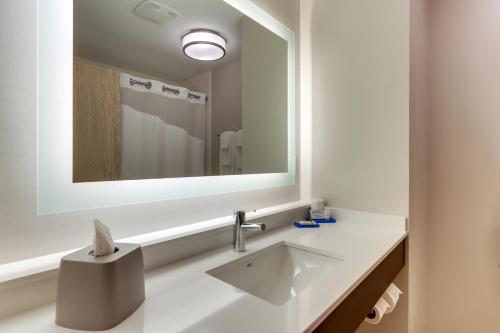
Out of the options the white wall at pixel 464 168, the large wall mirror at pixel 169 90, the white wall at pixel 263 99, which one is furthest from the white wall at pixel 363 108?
the white wall at pixel 464 168

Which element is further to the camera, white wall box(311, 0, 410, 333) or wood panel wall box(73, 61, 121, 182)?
white wall box(311, 0, 410, 333)

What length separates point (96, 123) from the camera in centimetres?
80

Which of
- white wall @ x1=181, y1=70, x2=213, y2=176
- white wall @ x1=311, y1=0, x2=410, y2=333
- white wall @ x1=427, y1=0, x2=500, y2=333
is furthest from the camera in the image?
white wall @ x1=427, y1=0, x2=500, y2=333

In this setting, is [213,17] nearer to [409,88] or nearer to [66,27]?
[66,27]

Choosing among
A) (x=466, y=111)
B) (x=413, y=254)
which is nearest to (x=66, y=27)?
(x=413, y=254)

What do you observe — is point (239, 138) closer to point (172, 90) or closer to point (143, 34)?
point (172, 90)

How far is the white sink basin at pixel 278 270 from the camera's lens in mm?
882

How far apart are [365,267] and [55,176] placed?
985 millimetres

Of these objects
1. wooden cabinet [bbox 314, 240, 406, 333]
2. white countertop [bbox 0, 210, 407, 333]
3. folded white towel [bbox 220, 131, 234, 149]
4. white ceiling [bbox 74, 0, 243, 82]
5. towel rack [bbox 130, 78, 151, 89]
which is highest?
white ceiling [bbox 74, 0, 243, 82]

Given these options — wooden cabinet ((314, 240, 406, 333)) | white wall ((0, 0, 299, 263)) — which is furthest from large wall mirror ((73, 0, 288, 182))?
wooden cabinet ((314, 240, 406, 333))

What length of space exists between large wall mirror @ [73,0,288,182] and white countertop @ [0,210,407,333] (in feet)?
1.22

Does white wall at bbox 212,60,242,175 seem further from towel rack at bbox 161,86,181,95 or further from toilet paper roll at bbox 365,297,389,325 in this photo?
toilet paper roll at bbox 365,297,389,325

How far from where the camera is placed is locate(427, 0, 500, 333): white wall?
4.52 feet

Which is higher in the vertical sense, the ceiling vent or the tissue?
the ceiling vent
